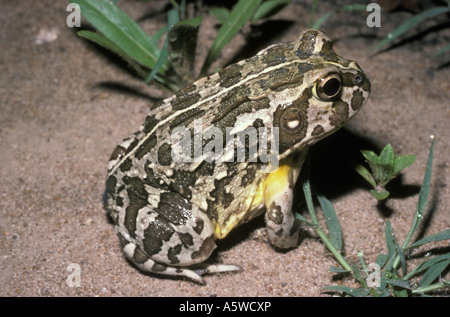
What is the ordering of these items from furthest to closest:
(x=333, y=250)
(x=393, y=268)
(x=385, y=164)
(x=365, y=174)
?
1. (x=365, y=174)
2. (x=385, y=164)
3. (x=333, y=250)
4. (x=393, y=268)

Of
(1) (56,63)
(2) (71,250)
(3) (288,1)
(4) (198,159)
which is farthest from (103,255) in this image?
(3) (288,1)

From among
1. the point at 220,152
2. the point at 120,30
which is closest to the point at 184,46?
the point at 120,30

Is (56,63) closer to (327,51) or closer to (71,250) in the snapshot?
(71,250)

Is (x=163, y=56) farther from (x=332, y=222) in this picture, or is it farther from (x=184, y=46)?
(x=332, y=222)

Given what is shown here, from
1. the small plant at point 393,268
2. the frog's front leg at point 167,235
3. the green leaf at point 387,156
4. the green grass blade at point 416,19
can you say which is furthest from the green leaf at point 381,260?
the green grass blade at point 416,19

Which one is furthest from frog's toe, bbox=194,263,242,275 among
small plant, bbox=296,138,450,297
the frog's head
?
the frog's head

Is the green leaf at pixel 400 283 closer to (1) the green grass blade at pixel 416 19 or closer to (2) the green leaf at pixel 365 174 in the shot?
(2) the green leaf at pixel 365 174

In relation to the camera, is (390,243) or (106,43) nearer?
(390,243)
